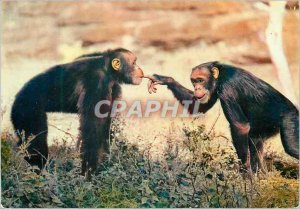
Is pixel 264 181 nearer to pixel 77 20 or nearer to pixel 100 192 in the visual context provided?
pixel 100 192

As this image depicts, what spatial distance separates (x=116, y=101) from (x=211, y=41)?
1.17 m

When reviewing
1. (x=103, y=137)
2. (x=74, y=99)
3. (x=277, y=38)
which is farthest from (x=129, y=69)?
(x=277, y=38)

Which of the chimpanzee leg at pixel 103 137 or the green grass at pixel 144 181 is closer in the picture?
the green grass at pixel 144 181

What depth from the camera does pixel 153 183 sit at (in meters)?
5.95

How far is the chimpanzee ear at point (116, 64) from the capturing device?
→ 6039mm

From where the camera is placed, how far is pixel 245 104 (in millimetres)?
6070

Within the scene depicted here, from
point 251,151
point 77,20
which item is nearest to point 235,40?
point 251,151

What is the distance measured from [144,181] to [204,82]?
122 centimetres

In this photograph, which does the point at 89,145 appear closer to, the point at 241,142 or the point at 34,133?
the point at 34,133

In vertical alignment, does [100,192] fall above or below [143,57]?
below

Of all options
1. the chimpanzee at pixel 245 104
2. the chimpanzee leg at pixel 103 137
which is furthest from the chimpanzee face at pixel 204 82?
the chimpanzee leg at pixel 103 137

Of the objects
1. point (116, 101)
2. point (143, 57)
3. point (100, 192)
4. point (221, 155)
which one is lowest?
point (100, 192)

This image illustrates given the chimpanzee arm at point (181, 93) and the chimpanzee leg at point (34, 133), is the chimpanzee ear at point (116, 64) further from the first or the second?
the chimpanzee leg at point (34, 133)

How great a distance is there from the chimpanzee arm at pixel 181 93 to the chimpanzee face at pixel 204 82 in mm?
47
